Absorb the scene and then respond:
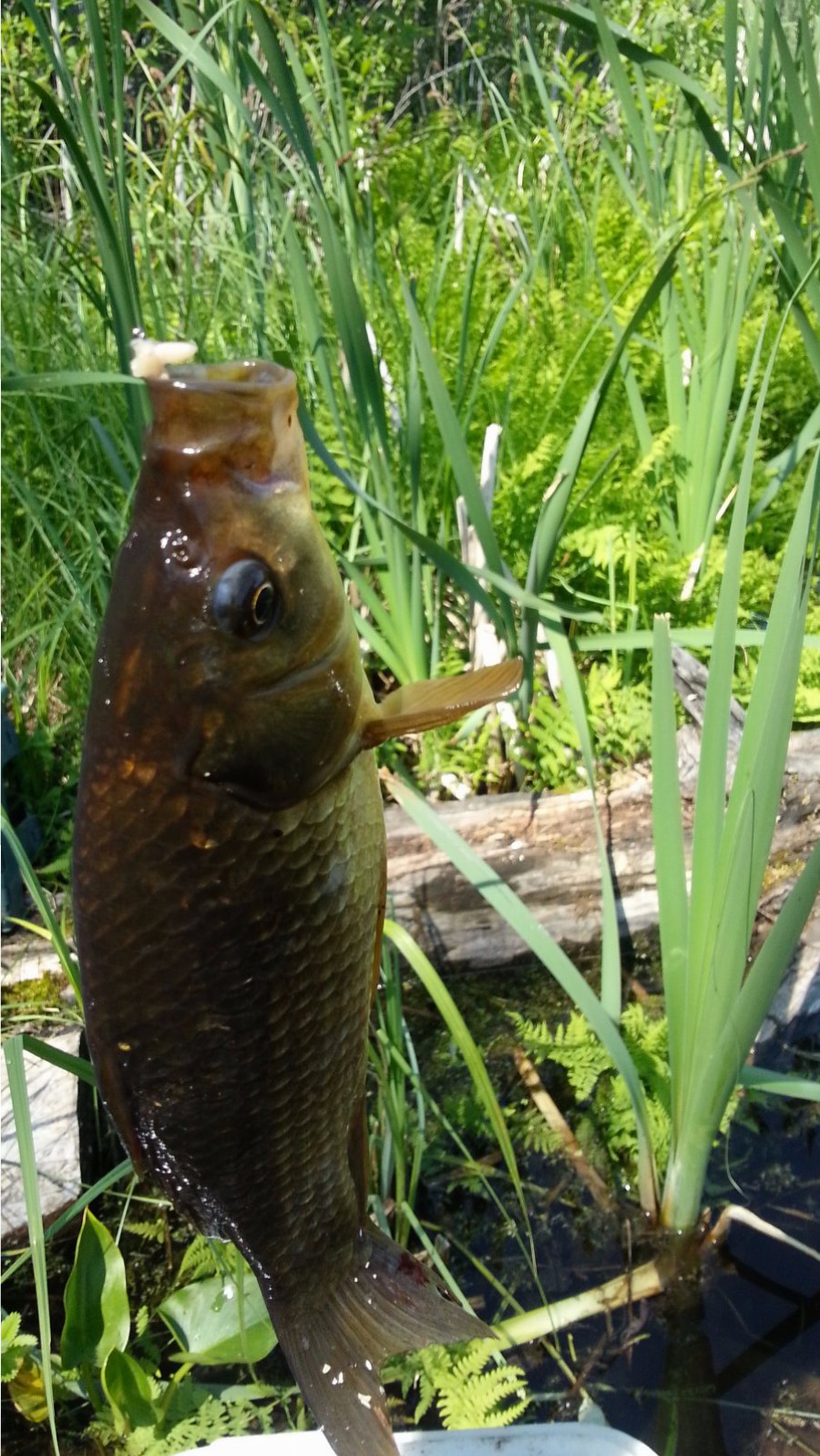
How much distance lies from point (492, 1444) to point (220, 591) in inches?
41.5

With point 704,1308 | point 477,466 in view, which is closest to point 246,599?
point 704,1308

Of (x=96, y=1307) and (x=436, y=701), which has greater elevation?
(x=436, y=701)

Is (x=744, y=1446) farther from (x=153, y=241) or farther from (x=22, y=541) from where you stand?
(x=153, y=241)

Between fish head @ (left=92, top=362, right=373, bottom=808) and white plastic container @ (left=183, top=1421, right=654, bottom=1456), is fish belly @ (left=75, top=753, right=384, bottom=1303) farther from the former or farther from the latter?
white plastic container @ (left=183, top=1421, right=654, bottom=1456)

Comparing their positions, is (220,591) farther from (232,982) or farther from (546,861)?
(546,861)

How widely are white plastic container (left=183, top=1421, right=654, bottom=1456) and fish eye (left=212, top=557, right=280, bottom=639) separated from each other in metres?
0.98

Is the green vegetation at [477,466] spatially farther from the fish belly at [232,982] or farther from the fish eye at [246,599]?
the fish eye at [246,599]

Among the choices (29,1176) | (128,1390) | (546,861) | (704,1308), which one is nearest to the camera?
(29,1176)

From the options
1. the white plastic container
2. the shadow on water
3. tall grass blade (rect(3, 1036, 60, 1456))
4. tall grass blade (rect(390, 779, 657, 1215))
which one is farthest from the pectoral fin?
the shadow on water

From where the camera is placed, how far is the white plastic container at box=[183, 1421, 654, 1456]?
127 cm

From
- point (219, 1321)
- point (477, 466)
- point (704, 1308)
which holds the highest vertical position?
point (477, 466)

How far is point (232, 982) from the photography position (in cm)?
84

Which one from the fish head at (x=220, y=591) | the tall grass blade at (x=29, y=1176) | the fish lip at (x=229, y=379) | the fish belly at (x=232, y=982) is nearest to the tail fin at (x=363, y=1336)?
the fish belly at (x=232, y=982)

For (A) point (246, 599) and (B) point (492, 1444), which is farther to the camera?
(B) point (492, 1444)
